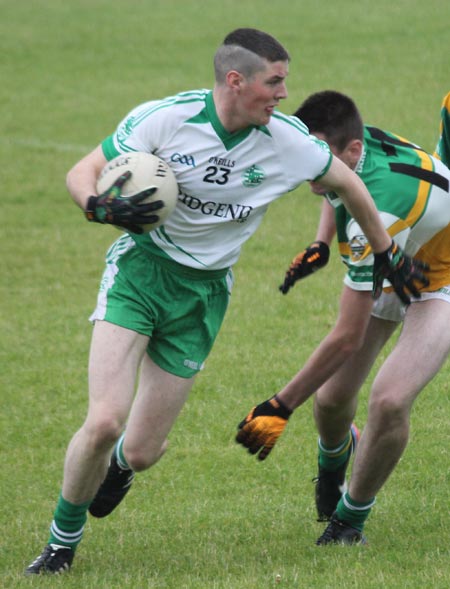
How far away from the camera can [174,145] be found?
5.93m

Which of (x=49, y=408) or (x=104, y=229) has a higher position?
(x=49, y=408)

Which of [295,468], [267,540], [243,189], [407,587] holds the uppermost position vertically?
[243,189]

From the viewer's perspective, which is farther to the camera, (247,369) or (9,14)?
(9,14)

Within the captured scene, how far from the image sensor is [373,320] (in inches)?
261

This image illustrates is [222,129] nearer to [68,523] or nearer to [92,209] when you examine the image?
[92,209]

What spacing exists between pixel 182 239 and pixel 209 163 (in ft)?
1.33

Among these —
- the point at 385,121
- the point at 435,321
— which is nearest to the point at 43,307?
the point at 435,321

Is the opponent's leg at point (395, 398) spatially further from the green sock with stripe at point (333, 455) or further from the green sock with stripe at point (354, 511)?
the green sock with stripe at point (333, 455)

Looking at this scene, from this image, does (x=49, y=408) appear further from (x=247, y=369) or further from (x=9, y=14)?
(x=9, y=14)

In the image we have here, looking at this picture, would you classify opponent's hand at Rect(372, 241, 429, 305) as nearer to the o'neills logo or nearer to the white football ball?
the o'neills logo

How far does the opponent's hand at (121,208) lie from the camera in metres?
5.43

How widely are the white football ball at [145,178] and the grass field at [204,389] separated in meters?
1.72

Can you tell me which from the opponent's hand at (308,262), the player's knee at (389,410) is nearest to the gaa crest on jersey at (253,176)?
the opponent's hand at (308,262)

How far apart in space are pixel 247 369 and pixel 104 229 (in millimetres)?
5782
